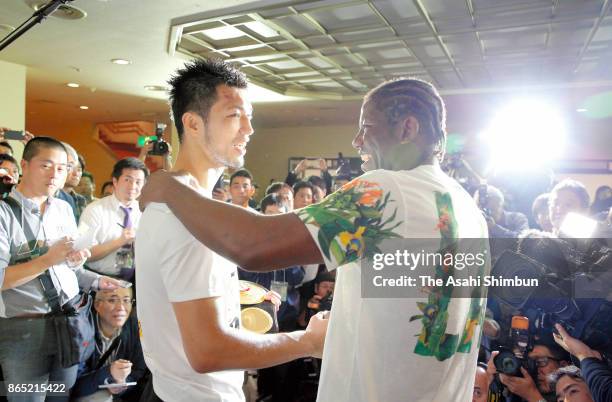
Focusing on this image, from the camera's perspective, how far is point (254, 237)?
2.92 ft

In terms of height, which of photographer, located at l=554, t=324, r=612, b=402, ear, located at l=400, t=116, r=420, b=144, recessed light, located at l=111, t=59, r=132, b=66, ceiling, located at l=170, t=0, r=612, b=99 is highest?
ceiling, located at l=170, t=0, r=612, b=99

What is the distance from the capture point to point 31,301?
2379 millimetres

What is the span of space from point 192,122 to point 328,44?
16.9 feet

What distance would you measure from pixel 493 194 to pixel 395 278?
288 cm

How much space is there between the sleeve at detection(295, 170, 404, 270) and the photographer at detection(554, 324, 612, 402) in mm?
1416

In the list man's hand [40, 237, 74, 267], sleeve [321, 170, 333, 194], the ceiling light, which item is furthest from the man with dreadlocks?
sleeve [321, 170, 333, 194]

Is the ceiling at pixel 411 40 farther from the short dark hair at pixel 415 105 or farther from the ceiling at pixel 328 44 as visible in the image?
the short dark hair at pixel 415 105

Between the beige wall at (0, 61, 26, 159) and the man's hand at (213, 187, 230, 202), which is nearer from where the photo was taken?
the man's hand at (213, 187, 230, 202)

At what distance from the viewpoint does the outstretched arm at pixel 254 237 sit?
2.91 ft

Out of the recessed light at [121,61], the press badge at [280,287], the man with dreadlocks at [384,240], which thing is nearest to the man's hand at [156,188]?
the man with dreadlocks at [384,240]

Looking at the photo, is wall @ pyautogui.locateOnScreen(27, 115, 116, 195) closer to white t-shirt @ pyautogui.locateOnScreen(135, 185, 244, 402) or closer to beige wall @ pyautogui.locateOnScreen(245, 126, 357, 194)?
beige wall @ pyautogui.locateOnScreen(245, 126, 357, 194)

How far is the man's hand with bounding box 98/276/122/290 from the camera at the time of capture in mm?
2842

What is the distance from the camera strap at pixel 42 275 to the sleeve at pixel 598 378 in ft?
8.37

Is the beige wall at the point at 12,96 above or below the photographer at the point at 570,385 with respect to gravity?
above
